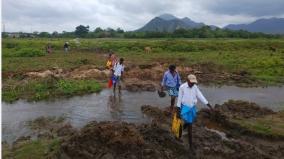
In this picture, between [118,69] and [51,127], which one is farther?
[118,69]

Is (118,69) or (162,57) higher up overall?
(118,69)

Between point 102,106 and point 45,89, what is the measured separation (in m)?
4.43

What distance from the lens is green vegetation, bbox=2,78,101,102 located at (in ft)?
59.1

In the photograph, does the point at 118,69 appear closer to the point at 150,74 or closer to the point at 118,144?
the point at 150,74

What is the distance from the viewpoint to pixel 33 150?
991cm

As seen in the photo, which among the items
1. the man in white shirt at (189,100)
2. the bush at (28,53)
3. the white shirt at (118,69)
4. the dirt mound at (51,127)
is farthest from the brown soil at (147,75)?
the bush at (28,53)

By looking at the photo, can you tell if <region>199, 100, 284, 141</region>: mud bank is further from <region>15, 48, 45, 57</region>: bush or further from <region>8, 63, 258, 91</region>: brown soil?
<region>15, 48, 45, 57</region>: bush

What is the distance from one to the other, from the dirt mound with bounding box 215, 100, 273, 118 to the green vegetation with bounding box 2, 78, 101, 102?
7.07 metres

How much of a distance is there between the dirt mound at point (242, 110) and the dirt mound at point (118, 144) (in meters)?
4.29

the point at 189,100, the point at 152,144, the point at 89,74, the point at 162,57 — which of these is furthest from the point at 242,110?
the point at 162,57

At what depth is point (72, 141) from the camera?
976 centimetres

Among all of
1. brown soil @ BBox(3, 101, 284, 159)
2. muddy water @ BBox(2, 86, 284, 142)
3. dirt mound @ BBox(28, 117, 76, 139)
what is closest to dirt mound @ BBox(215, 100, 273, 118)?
muddy water @ BBox(2, 86, 284, 142)

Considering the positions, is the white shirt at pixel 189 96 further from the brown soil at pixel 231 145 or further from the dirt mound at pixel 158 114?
the dirt mound at pixel 158 114

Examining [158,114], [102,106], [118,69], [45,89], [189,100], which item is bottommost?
[102,106]
